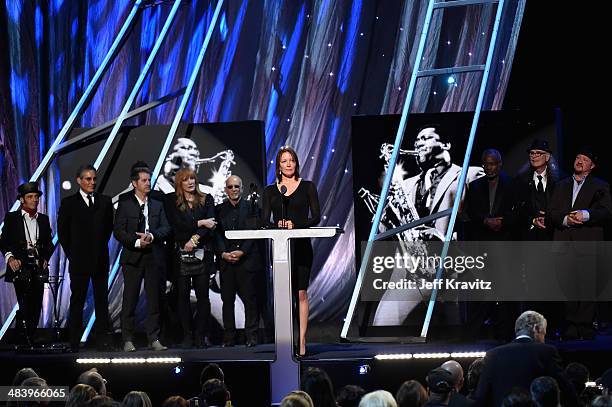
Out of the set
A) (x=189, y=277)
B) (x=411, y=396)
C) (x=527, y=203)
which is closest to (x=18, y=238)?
(x=189, y=277)

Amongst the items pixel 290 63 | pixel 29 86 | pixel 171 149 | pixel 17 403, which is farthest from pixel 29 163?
pixel 17 403

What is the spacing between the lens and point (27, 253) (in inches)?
389

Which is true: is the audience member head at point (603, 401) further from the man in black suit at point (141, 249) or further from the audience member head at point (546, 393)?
the man in black suit at point (141, 249)

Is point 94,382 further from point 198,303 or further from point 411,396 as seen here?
point 198,303

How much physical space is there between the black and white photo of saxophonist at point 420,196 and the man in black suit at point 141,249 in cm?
209

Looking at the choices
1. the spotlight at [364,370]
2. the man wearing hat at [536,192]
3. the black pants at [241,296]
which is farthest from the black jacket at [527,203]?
the black pants at [241,296]

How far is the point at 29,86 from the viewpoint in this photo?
38.9 ft

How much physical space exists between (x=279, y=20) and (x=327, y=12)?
495mm

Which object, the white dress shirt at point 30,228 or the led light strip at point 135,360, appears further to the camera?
the white dress shirt at point 30,228

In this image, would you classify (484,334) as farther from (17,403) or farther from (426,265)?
(17,403)

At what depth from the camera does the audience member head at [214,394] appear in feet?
20.9

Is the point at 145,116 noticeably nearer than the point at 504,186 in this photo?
No

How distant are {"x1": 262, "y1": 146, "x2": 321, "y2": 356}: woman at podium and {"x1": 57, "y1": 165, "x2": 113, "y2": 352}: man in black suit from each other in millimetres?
1694

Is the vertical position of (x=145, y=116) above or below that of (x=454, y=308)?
above
